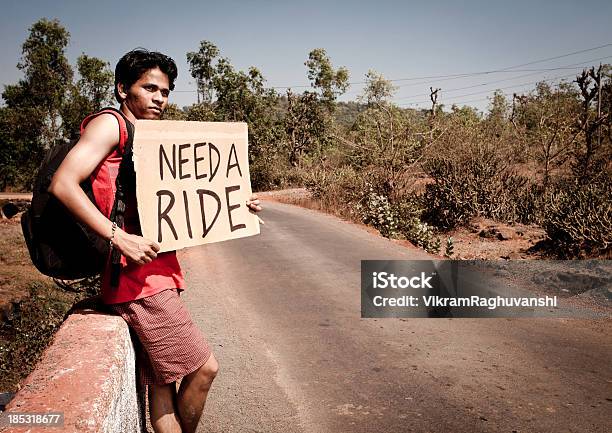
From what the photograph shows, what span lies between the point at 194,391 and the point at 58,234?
33.4 inches

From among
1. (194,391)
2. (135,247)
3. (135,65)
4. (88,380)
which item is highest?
(135,65)

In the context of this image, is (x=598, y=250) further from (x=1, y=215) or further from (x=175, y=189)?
(x=1, y=215)

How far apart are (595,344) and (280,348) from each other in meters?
3.05

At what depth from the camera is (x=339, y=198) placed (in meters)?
16.4

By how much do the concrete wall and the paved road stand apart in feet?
4.54

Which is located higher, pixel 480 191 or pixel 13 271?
pixel 480 191

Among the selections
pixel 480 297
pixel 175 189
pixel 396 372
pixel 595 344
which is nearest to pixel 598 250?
pixel 480 297

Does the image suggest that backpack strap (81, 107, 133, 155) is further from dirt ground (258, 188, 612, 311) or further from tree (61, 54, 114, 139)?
tree (61, 54, 114, 139)

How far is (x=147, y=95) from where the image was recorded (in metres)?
1.95

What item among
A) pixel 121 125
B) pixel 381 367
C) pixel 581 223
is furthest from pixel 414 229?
pixel 121 125

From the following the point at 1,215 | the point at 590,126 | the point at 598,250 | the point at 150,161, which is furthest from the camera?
the point at 1,215

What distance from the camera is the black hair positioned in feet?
6.26

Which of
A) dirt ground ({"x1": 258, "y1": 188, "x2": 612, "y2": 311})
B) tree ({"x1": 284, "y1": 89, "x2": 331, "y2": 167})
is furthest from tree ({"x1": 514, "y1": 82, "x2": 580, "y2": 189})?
tree ({"x1": 284, "y1": 89, "x2": 331, "y2": 167})

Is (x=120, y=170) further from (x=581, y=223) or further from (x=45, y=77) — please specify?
(x=45, y=77)
